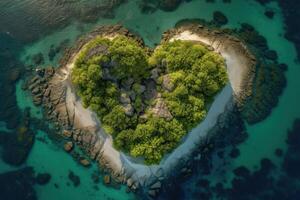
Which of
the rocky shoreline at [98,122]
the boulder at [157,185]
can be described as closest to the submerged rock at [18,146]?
the rocky shoreline at [98,122]

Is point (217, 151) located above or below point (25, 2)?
below

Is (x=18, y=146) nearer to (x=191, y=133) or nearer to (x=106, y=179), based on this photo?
(x=106, y=179)

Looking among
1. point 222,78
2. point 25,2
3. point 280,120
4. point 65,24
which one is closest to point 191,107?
point 222,78

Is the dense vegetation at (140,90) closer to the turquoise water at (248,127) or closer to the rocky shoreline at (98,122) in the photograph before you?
the rocky shoreline at (98,122)

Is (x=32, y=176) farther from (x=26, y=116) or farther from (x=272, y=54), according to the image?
(x=272, y=54)

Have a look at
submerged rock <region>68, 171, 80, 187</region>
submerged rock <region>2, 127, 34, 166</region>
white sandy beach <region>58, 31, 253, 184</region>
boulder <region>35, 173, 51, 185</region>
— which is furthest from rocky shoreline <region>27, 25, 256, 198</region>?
boulder <region>35, 173, 51, 185</region>

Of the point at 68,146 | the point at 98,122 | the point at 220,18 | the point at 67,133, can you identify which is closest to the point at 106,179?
the point at 68,146

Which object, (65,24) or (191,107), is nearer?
(191,107)
